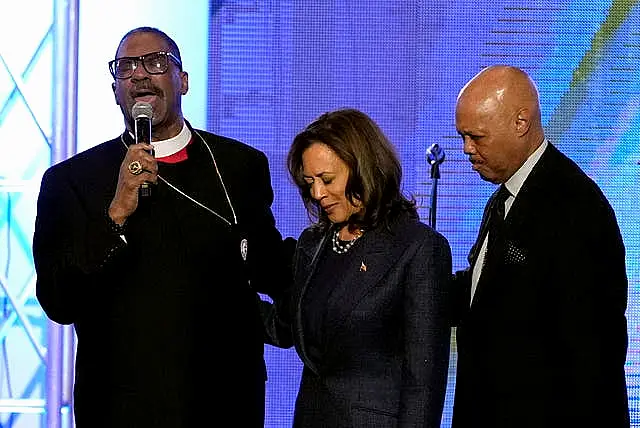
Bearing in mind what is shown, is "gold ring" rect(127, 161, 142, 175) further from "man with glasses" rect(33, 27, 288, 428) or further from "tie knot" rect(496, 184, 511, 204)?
"tie knot" rect(496, 184, 511, 204)

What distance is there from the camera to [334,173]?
269cm

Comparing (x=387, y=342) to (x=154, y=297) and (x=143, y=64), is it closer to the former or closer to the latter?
(x=154, y=297)

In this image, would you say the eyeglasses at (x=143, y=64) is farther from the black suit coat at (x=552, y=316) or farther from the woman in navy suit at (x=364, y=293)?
the black suit coat at (x=552, y=316)

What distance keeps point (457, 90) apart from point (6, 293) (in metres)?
2.43

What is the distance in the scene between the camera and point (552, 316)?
255cm

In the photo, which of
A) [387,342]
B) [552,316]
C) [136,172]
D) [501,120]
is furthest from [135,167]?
[552,316]

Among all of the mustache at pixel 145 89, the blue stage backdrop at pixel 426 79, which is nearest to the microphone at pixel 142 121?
the mustache at pixel 145 89

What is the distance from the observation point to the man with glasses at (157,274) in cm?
283

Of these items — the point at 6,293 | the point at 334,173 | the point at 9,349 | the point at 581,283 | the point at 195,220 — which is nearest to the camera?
the point at 581,283

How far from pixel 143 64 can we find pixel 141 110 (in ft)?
0.74

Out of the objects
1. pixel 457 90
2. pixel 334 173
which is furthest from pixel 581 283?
pixel 457 90

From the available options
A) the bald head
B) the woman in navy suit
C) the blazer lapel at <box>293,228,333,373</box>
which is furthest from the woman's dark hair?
the bald head

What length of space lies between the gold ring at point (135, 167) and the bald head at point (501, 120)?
87 centimetres

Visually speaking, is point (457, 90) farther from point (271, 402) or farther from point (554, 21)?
point (271, 402)
